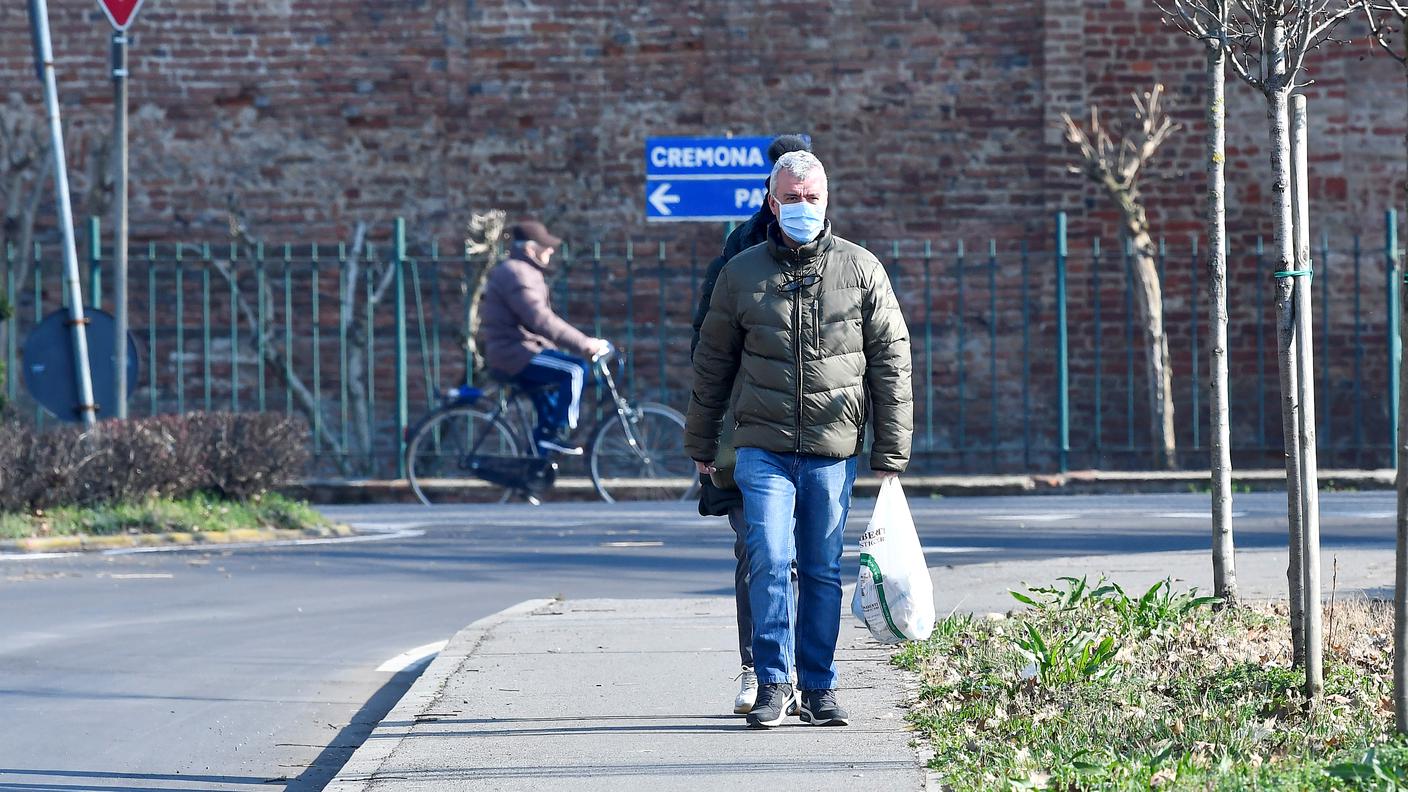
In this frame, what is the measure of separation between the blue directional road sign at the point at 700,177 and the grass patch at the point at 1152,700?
6842 millimetres

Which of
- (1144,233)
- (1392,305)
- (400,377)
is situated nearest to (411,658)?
(400,377)

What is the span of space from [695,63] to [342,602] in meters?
9.01

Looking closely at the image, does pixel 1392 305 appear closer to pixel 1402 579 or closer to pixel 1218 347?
pixel 1218 347

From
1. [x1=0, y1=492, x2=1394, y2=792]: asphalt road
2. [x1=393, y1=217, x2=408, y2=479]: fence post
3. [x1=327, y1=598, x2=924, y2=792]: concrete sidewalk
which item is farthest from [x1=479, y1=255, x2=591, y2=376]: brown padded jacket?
[x1=327, y1=598, x2=924, y2=792]: concrete sidewalk

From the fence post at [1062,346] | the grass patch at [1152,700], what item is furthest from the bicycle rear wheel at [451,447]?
the grass patch at [1152,700]

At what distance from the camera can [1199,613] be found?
22.6 ft

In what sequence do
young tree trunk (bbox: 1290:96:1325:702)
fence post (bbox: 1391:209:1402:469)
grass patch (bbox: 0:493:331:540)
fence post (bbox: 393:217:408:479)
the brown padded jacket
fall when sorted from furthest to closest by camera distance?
fence post (bbox: 393:217:408:479) < fence post (bbox: 1391:209:1402:469) < the brown padded jacket < grass patch (bbox: 0:493:331:540) < young tree trunk (bbox: 1290:96:1325:702)

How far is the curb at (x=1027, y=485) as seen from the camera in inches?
577

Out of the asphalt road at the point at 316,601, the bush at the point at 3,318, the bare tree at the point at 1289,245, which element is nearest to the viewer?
the bare tree at the point at 1289,245

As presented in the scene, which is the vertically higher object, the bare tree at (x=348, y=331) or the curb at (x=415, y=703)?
the bare tree at (x=348, y=331)

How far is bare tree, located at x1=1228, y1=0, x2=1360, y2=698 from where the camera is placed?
5578mm

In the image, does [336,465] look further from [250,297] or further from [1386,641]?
[1386,641]

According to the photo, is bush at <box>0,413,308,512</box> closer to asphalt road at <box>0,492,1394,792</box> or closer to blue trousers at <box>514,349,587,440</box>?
asphalt road at <box>0,492,1394,792</box>

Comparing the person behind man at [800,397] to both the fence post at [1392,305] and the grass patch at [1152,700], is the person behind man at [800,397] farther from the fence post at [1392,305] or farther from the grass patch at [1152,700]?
the fence post at [1392,305]
